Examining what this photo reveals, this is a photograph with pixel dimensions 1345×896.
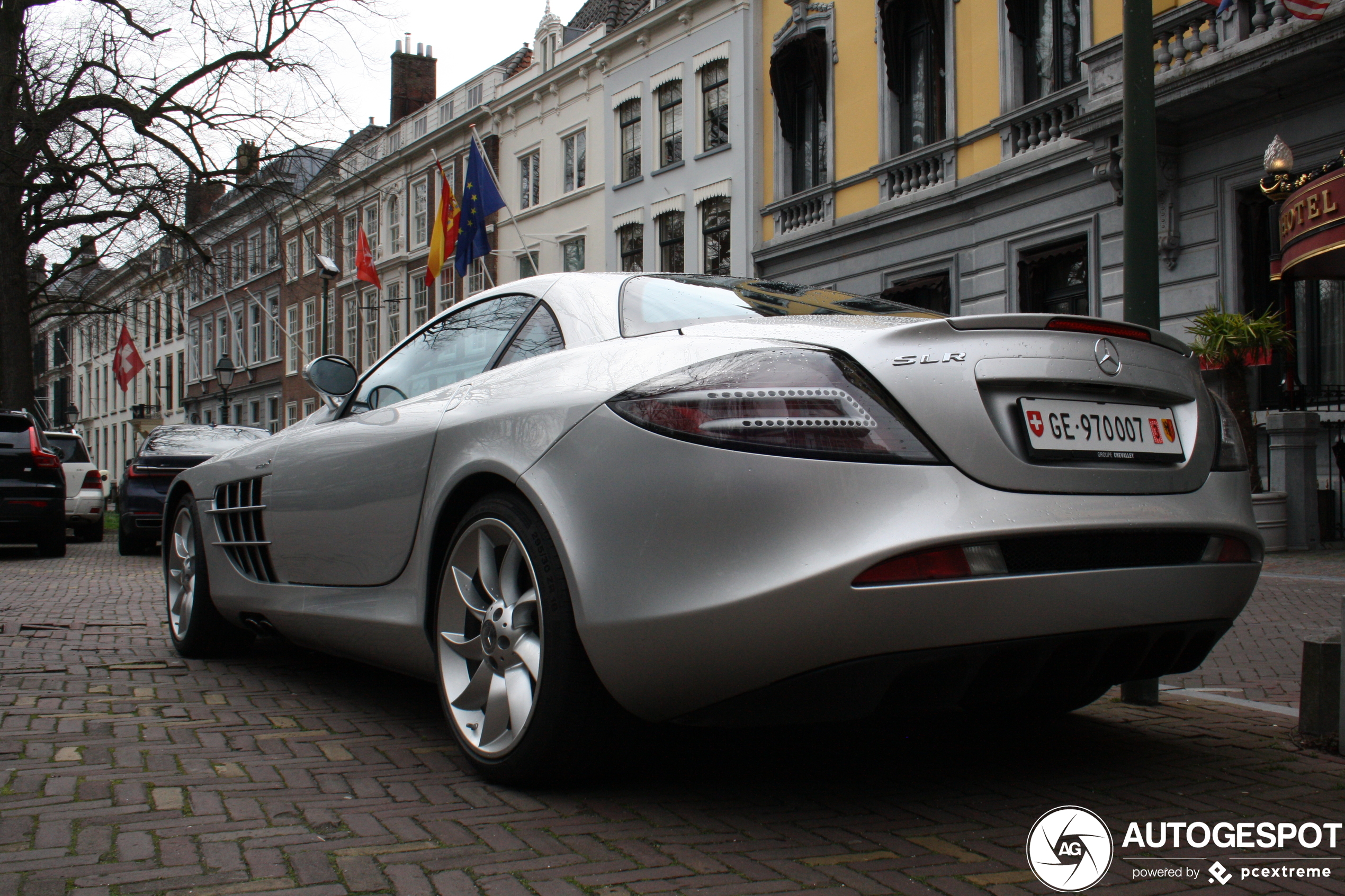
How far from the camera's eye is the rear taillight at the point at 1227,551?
292 centimetres

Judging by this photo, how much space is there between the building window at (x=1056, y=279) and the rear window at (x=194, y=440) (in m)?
10.2

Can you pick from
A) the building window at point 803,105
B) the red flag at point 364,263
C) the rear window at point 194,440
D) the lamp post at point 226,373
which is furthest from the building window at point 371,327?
the rear window at point 194,440

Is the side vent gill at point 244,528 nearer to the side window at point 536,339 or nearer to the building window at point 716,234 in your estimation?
the side window at point 536,339

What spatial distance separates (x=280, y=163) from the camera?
20891mm

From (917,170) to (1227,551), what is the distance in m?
16.5

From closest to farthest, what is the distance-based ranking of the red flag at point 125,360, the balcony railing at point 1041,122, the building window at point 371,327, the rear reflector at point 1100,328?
1. the rear reflector at point 1100,328
2. the balcony railing at point 1041,122
3. the red flag at point 125,360
4. the building window at point 371,327

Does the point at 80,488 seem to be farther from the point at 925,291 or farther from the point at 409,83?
the point at 409,83

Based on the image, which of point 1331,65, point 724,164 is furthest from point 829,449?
point 724,164

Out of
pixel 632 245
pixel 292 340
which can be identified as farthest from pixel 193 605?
pixel 292 340

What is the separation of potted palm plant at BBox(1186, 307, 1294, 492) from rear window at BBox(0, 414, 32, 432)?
12.1m

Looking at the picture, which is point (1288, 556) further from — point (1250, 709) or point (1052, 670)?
point (1052, 670)

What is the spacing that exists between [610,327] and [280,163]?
19.3 metres

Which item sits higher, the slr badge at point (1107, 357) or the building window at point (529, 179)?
the building window at point (529, 179)

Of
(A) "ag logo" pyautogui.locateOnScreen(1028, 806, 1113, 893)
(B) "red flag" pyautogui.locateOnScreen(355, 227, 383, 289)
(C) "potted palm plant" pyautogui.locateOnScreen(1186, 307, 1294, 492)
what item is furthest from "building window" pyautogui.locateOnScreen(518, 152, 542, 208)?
(A) "ag logo" pyautogui.locateOnScreen(1028, 806, 1113, 893)
